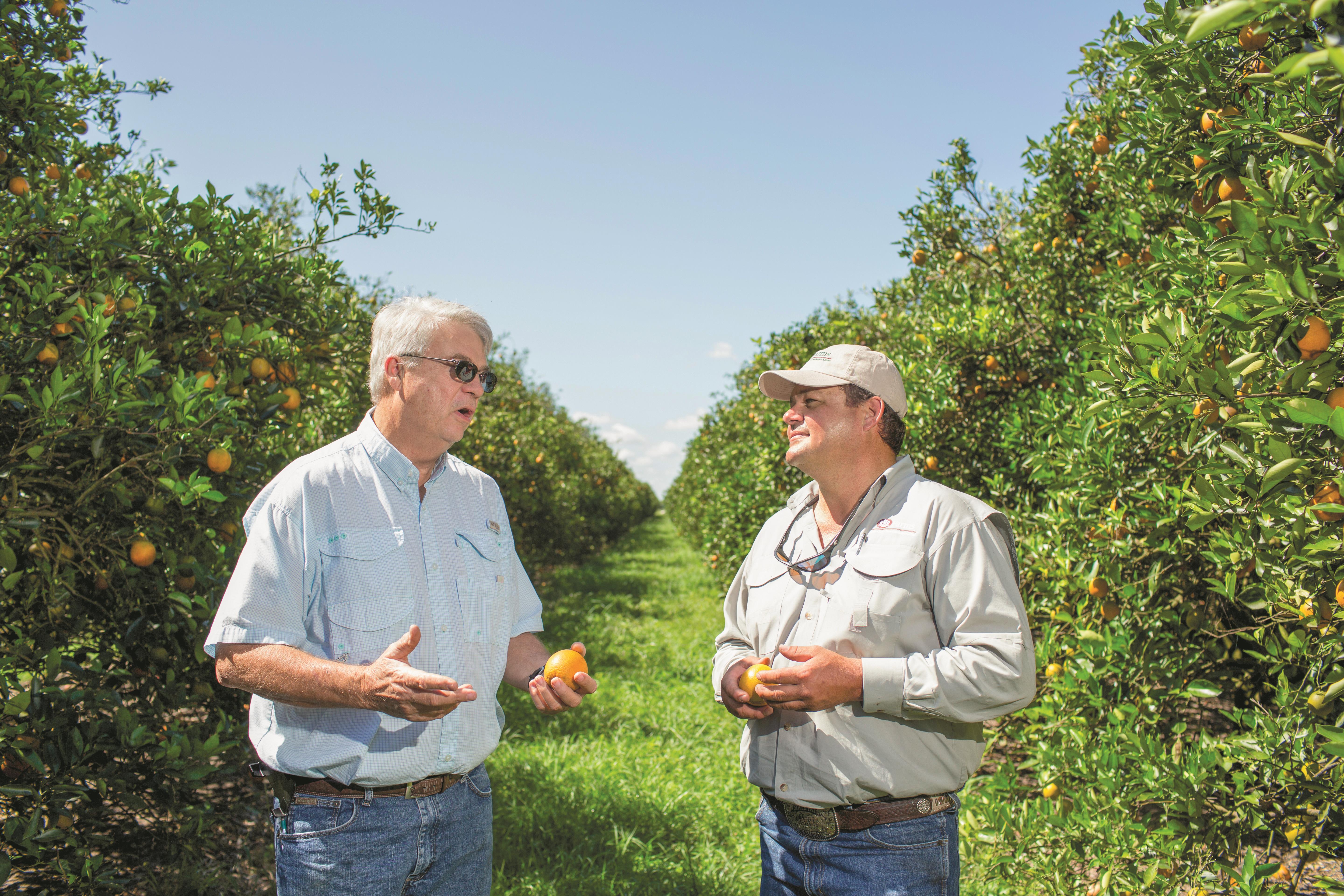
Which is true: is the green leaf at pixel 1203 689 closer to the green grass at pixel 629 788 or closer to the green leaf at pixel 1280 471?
the green leaf at pixel 1280 471

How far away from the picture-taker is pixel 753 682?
1.94 meters

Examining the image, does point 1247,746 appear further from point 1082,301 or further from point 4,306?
point 4,306

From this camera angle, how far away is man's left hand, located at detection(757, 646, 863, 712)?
1.75 metres

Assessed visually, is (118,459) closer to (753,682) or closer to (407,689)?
(407,689)

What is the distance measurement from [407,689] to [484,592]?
0.48 m

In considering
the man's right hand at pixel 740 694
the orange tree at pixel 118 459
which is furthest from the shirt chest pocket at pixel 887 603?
the orange tree at pixel 118 459

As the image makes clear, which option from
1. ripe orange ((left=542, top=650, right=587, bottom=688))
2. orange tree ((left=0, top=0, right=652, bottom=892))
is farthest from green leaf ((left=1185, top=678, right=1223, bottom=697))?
orange tree ((left=0, top=0, right=652, bottom=892))

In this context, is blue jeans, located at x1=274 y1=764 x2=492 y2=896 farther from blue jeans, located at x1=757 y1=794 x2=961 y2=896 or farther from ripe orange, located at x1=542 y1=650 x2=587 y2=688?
blue jeans, located at x1=757 y1=794 x2=961 y2=896

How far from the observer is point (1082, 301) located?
4.42 meters

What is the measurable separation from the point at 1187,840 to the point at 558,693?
6.81 ft

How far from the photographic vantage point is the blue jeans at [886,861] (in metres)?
1.78

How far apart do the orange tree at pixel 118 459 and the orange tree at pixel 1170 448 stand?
2880 mm

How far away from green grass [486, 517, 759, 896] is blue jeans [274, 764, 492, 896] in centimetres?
189

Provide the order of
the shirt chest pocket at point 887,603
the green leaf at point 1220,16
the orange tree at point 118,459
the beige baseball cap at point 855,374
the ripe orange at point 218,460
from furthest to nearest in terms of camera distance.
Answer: the ripe orange at point 218,460, the orange tree at point 118,459, the beige baseball cap at point 855,374, the shirt chest pocket at point 887,603, the green leaf at point 1220,16
